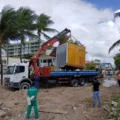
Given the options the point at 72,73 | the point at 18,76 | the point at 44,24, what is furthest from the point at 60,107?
the point at 44,24

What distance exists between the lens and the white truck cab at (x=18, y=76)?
22.0 m

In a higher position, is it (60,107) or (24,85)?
(24,85)

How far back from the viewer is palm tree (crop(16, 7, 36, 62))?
2546 cm

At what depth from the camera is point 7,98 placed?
59.6ft

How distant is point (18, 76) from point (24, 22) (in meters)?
6.51

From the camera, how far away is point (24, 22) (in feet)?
86.4

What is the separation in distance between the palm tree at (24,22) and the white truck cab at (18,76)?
4.43m

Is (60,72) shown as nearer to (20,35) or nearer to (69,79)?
(69,79)

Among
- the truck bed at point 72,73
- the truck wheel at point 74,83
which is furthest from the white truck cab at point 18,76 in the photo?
the truck wheel at point 74,83

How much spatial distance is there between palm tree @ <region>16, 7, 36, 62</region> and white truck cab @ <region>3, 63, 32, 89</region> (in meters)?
4.43

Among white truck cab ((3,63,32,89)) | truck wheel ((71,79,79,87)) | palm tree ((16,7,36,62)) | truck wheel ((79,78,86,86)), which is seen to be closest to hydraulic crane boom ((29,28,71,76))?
white truck cab ((3,63,32,89))

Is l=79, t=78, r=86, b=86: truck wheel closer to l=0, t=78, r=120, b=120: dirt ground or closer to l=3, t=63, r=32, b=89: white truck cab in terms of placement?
l=3, t=63, r=32, b=89: white truck cab

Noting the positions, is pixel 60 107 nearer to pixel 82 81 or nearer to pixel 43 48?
pixel 43 48

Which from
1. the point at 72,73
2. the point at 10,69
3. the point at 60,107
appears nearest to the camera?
the point at 60,107
